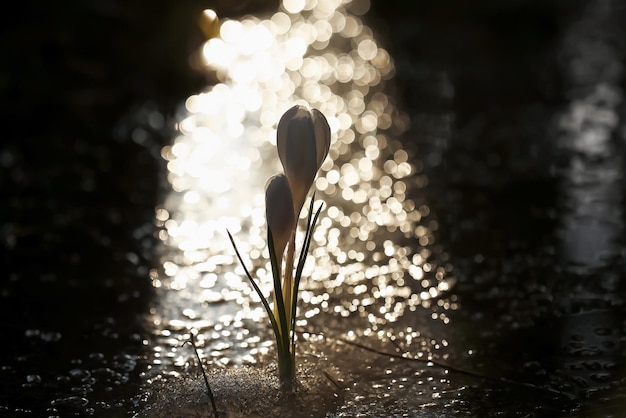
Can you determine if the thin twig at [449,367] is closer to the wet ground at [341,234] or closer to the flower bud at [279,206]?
the wet ground at [341,234]

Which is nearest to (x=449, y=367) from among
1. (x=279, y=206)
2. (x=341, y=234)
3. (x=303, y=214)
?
(x=279, y=206)

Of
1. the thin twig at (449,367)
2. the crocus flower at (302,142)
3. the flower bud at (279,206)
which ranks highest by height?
the crocus flower at (302,142)

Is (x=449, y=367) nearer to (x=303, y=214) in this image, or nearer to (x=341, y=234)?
(x=341, y=234)

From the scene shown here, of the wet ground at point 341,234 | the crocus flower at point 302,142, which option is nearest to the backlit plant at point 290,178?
the crocus flower at point 302,142

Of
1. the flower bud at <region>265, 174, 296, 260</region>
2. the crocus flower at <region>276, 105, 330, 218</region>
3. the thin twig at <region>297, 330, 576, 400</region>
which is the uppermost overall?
the crocus flower at <region>276, 105, 330, 218</region>

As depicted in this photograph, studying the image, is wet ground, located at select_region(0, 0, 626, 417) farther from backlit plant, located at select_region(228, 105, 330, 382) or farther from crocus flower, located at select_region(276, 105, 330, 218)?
crocus flower, located at select_region(276, 105, 330, 218)

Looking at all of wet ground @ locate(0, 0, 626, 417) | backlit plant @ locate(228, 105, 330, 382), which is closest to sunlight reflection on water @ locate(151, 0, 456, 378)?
wet ground @ locate(0, 0, 626, 417)
